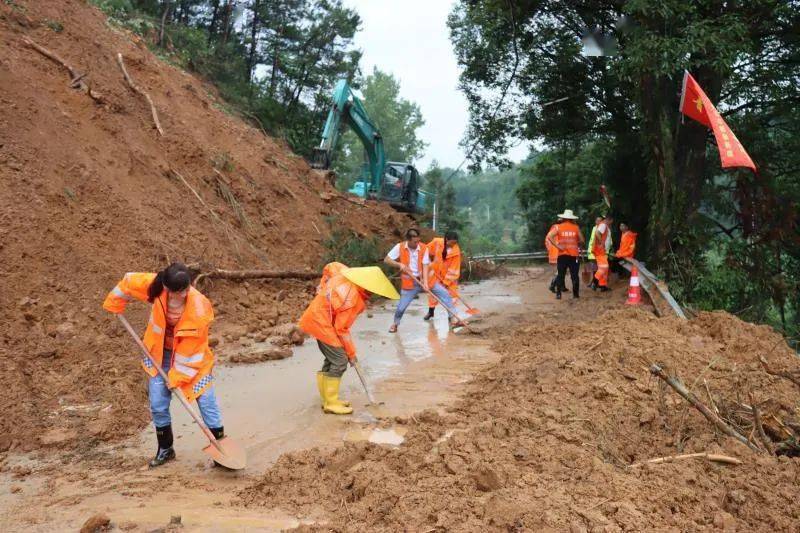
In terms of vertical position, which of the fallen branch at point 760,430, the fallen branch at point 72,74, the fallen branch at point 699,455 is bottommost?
the fallen branch at point 699,455

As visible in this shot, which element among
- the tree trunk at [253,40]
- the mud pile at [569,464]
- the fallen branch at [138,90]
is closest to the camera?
the mud pile at [569,464]

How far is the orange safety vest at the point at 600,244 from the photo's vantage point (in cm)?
1327

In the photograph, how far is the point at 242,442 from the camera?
5.26 metres

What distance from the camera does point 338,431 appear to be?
5523mm

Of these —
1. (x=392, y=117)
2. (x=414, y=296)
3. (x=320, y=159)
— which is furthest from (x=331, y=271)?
(x=392, y=117)

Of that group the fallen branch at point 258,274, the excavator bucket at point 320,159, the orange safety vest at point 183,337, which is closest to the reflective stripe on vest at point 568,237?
the fallen branch at point 258,274

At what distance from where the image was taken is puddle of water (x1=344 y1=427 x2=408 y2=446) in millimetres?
5227

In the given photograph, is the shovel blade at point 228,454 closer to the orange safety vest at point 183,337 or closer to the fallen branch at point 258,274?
the orange safety vest at point 183,337

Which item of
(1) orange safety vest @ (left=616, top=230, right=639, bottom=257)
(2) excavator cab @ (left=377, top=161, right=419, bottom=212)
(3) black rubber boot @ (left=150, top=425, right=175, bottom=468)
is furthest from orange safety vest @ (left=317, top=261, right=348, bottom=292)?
(2) excavator cab @ (left=377, top=161, right=419, bottom=212)

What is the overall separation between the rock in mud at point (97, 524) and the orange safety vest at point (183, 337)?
1.19 metres

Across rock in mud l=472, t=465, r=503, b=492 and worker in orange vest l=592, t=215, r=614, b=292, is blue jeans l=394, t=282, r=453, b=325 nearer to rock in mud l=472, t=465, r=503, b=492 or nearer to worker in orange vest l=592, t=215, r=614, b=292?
worker in orange vest l=592, t=215, r=614, b=292

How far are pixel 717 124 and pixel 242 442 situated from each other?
23.7ft

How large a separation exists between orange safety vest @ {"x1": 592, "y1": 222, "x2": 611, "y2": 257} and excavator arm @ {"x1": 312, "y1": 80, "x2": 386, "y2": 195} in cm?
741

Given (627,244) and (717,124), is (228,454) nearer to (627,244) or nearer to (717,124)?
(717,124)
